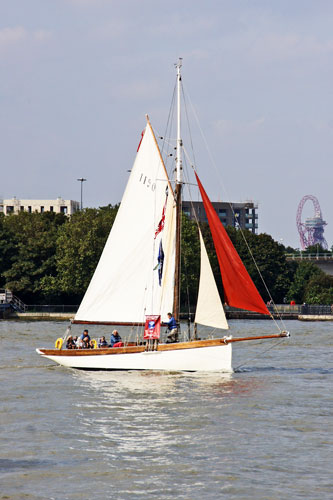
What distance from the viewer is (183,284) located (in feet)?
364

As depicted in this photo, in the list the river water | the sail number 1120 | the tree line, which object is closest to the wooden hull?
the river water

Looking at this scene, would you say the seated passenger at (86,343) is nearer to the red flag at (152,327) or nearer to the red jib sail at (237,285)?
the red flag at (152,327)

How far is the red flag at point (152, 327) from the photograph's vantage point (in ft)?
135

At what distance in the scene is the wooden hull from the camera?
40375mm

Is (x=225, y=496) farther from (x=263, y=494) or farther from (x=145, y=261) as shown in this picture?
(x=145, y=261)

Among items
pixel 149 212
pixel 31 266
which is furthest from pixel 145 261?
pixel 31 266

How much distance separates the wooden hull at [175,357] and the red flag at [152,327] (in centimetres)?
61

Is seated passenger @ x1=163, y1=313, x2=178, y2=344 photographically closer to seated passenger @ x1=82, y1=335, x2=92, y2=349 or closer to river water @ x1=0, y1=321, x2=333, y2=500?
river water @ x1=0, y1=321, x2=333, y2=500

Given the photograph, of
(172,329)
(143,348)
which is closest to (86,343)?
(143,348)

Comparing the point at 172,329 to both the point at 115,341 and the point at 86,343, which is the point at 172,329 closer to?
the point at 115,341

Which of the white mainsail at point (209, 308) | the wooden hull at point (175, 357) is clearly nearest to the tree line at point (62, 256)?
the wooden hull at point (175, 357)

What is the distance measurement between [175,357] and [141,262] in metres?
6.11

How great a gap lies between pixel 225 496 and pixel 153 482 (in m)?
1.98

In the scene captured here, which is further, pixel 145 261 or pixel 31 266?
pixel 31 266
